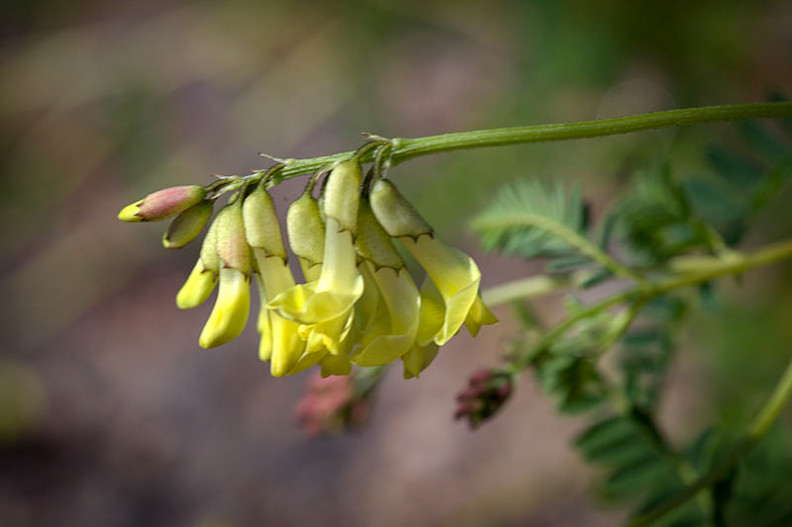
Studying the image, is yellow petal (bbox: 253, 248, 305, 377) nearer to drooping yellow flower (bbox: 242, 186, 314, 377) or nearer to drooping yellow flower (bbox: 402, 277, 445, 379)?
drooping yellow flower (bbox: 242, 186, 314, 377)

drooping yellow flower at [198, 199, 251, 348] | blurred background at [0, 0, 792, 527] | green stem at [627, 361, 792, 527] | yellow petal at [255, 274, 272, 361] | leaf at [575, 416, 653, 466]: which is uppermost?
blurred background at [0, 0, 792, 527]

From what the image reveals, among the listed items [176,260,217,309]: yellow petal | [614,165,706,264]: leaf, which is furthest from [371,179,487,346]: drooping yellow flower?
[614,165,706,264]: leaf

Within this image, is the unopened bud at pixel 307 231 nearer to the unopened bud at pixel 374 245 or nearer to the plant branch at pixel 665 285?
the unopened bud at pixel 374 245

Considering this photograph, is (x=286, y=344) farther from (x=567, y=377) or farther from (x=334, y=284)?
(x=567, y=377)

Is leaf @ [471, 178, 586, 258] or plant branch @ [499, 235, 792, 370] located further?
leaf @ [471, 178, 586, 258]

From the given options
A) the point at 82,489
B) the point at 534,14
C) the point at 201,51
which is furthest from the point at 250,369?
the point at 201,51

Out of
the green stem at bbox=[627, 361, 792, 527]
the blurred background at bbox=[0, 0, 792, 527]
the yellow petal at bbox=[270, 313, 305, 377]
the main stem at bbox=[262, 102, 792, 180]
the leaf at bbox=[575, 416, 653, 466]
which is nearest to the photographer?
the main stem at bbox=[262, 102, 792, 180]
